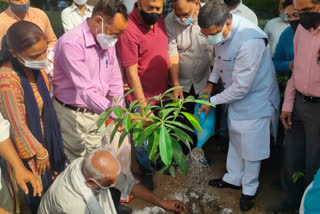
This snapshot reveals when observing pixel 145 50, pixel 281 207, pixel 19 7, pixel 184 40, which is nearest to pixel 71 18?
pixel 19 7

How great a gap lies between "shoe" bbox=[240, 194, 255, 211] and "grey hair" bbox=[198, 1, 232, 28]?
1612 mm

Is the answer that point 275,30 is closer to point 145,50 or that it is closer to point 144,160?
point 145,50

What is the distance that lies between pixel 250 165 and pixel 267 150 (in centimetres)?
21

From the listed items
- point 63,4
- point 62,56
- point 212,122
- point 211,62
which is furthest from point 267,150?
point 63,4

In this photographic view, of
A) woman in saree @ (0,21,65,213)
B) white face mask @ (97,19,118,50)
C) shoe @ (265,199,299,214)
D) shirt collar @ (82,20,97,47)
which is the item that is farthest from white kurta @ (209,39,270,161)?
woman in saree @ (0,21,65,213)

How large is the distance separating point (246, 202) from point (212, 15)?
1721 mm

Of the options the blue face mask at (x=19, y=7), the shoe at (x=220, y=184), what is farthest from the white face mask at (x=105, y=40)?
the shoe at (x=220, y=184)

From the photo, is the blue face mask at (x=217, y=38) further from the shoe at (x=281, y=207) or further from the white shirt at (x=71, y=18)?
the white shirt at (x=71, y=18)

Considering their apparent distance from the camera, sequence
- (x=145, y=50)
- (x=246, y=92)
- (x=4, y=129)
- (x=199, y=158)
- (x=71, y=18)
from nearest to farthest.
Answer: (x=4, y=129) → (x=246, y=92) → (x=145, y=50) → (x=199, y=158) → (x=71, y=18)

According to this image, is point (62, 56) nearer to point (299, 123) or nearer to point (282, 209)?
point (299, 123)

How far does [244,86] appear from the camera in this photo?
2.87m

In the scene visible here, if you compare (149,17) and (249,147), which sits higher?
(149,17)

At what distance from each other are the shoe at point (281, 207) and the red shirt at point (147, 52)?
150 cm

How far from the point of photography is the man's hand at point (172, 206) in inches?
124
